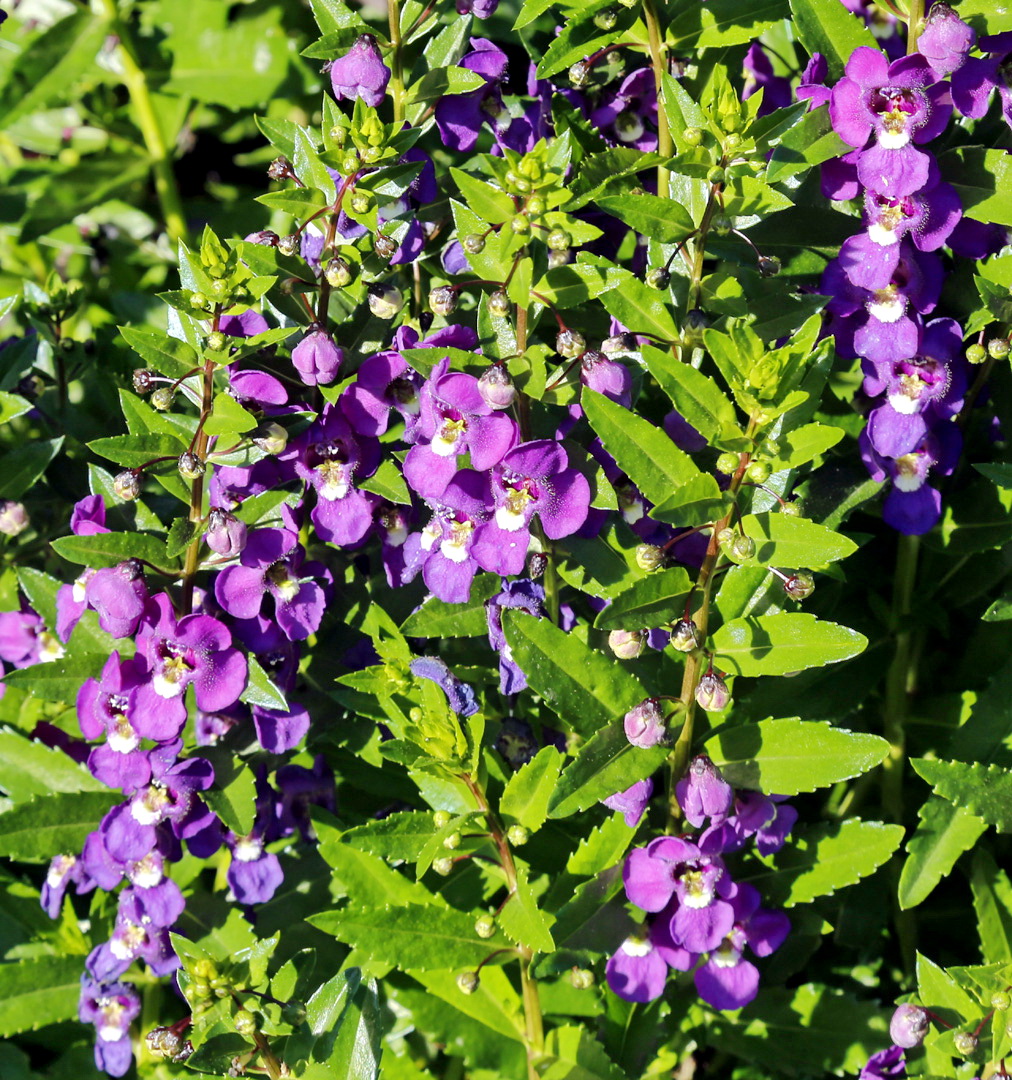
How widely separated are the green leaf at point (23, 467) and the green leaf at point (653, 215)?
1.50m

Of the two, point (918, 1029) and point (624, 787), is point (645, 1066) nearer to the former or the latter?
point (918, 1029)

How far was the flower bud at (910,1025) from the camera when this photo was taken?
255 cm

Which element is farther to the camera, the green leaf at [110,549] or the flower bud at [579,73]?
the flower bud at [579,73]

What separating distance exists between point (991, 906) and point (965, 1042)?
681 millimetres

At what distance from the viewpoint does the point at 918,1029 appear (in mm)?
2559

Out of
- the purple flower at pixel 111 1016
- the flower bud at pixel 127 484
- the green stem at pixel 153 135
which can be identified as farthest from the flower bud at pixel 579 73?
the purple flower at pixel 111 1016

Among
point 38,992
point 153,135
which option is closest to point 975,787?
point 38,992

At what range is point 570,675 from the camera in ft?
7.86

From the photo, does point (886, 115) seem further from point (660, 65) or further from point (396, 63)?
point (396, 63)

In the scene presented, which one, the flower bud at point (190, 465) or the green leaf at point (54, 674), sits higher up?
the flower bud at point (190, 465)

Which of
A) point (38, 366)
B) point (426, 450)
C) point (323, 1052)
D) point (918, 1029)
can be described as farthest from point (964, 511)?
point (38, 366)

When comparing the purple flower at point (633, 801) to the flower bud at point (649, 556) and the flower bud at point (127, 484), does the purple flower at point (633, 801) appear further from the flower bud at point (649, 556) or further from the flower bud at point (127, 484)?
the flower bud at point (127, 484)

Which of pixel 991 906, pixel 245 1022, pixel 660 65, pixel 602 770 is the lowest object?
pixel 991 906

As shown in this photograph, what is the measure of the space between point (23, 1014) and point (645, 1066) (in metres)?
1.59
